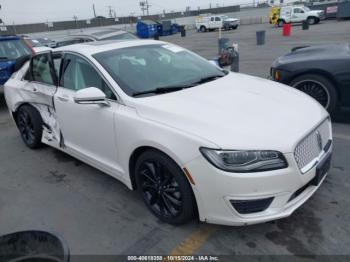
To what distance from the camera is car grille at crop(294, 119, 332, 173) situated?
243 centimetres

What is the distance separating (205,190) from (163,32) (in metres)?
36.9

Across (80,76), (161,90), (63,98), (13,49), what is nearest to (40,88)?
(63,98)

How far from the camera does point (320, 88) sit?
495 centimetres

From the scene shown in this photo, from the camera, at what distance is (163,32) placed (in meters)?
37.2

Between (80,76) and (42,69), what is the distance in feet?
3.53

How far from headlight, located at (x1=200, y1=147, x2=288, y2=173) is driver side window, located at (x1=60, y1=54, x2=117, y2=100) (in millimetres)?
1262

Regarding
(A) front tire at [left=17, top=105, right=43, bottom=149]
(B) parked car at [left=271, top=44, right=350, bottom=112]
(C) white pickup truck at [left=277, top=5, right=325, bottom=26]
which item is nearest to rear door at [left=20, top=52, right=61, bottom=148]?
(A) front tire at [left=17, top=105, right=43, bottom=149]

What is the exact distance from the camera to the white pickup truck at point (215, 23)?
3659 centimetres

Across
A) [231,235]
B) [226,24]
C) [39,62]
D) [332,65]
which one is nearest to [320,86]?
[332,65]

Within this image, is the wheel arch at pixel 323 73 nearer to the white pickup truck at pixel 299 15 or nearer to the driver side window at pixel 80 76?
the driver side window at pixel 80 76

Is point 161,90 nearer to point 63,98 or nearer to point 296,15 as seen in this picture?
point 63,98

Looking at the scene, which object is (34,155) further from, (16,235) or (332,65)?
(332,65)

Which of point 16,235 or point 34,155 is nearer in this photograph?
point 16,235

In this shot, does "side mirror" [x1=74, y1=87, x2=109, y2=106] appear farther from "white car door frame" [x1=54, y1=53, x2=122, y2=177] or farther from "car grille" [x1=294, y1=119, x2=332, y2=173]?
"car grille" [x1=294, y1=119, x2=332, y2=173]
